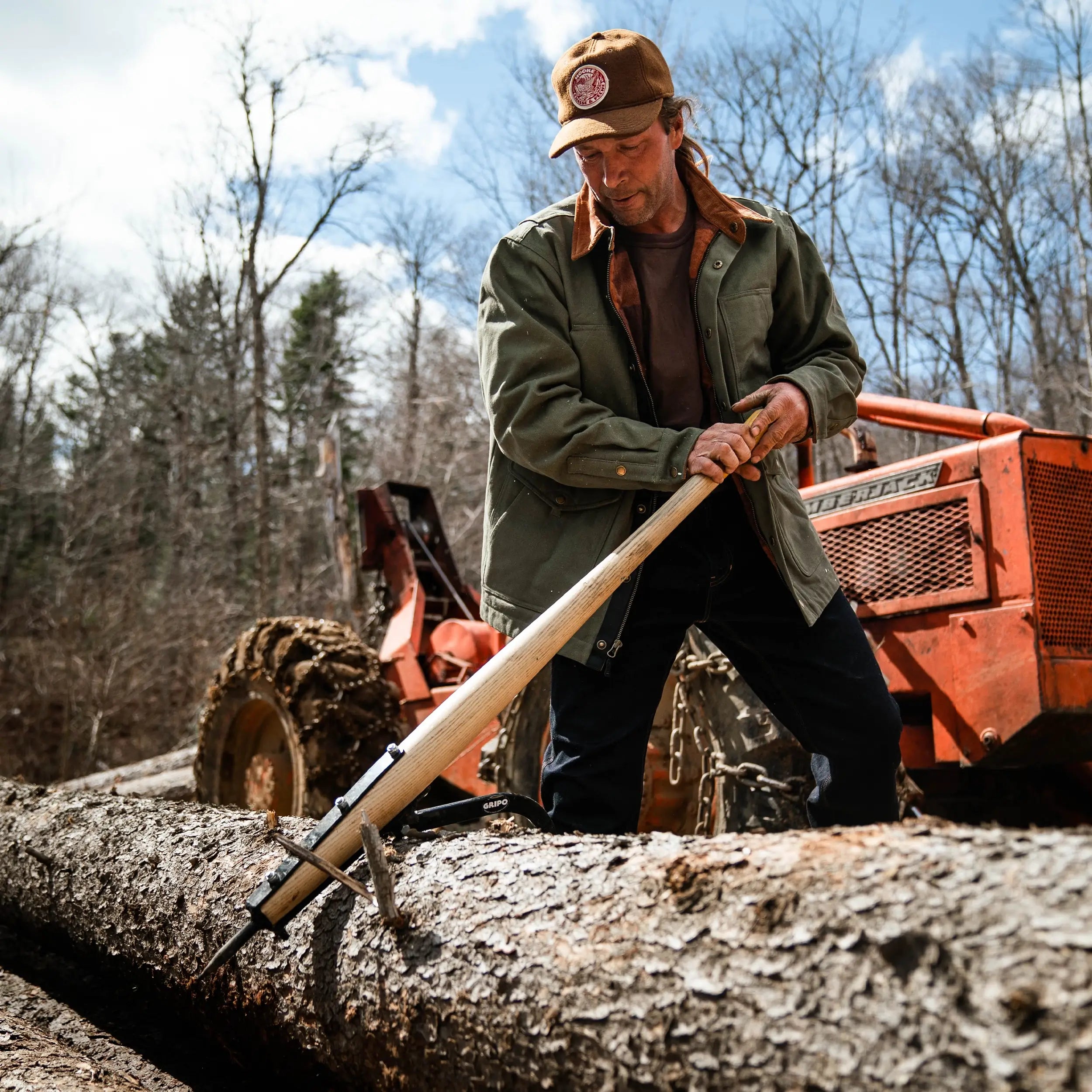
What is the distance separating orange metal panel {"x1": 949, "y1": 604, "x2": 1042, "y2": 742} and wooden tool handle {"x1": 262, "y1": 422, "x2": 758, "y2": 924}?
1.86 meters

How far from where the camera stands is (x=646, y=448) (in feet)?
8.32

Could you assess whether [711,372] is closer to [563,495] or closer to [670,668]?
[563,495]

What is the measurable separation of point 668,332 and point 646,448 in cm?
37

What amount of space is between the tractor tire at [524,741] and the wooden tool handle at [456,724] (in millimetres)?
2050

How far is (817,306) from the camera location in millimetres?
2867

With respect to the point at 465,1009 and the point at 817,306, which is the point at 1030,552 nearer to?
the point at 817,306

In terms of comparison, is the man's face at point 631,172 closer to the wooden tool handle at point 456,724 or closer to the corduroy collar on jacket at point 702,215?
the corduroy collar on jacket at point 702,215

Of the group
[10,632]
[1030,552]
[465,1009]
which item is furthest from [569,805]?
[10,632]

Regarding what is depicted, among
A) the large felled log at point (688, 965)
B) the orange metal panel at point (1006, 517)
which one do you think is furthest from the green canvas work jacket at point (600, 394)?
the orange metal panel at point (1006, 517)

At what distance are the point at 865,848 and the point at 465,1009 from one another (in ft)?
2.45

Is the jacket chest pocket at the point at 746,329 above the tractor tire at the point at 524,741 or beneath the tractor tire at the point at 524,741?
above

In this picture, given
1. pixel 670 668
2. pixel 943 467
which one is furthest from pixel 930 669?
pixel 670 668

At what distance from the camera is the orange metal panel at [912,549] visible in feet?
12.6

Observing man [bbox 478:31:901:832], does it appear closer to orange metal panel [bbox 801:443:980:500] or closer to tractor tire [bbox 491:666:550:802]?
orange metal panel [bbox 801:443:980:500]
